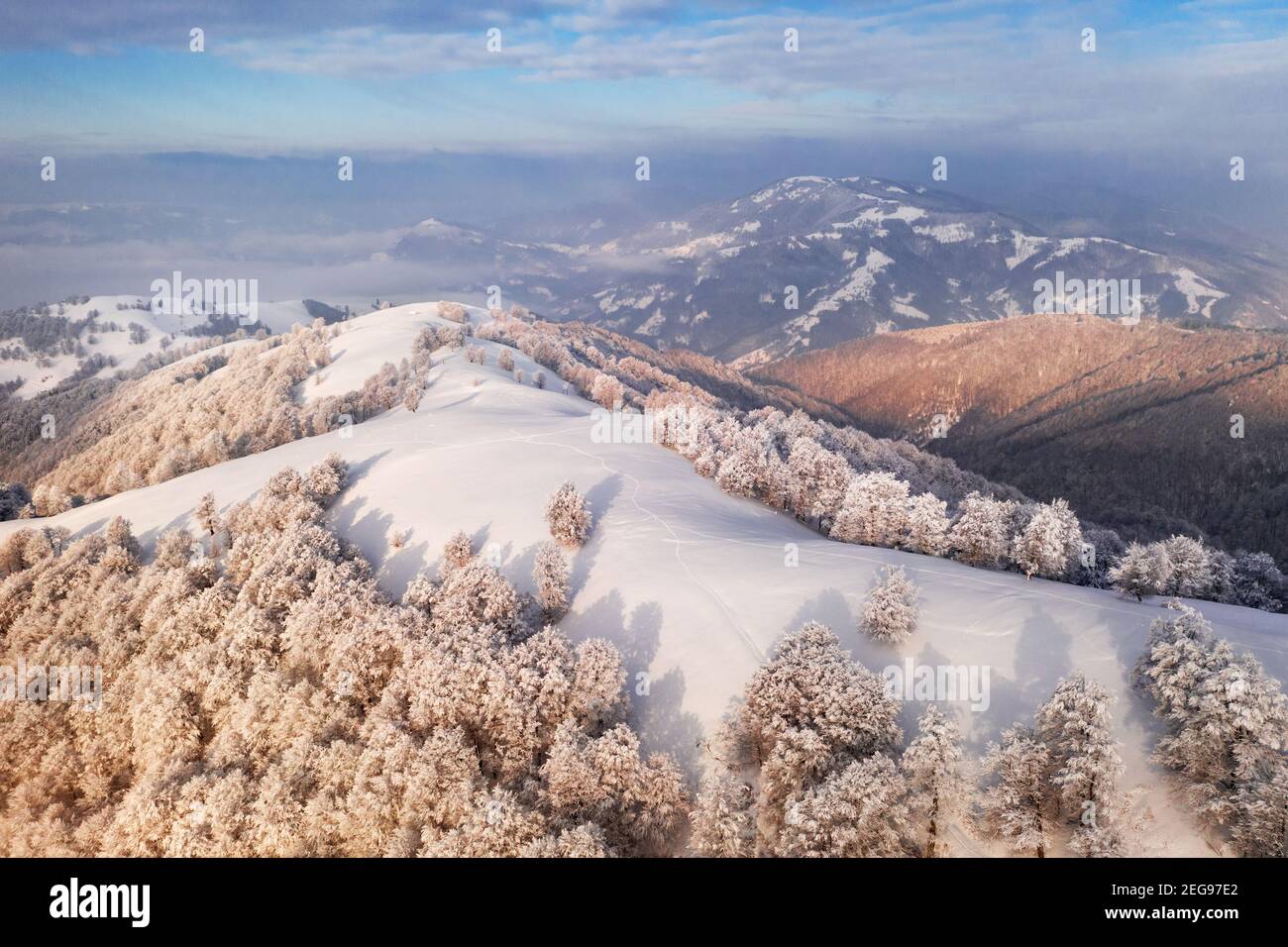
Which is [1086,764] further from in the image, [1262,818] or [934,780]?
[934,780]

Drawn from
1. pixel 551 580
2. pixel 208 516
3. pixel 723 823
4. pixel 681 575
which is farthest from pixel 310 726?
pixel 208 516

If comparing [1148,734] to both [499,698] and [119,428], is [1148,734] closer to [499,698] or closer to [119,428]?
[499,698]

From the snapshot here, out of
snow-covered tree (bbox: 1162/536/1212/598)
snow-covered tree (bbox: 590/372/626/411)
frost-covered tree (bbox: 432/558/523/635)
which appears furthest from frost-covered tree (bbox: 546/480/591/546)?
snow-covered tree (bbox: 590/372/626/411)

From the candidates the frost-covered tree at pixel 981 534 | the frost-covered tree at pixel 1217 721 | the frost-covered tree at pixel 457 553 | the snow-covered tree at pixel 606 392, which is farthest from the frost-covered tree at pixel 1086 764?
the snow-covered tree at pixel 606 392

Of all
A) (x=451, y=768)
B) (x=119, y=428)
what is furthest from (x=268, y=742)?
(x=119, y=428)

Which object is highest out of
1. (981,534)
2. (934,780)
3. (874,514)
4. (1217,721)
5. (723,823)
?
(874,514)

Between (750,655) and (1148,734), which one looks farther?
(750,655)

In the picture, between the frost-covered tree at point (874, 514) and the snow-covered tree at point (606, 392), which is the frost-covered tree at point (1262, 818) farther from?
the snow-covered tree at point (606, 392)
